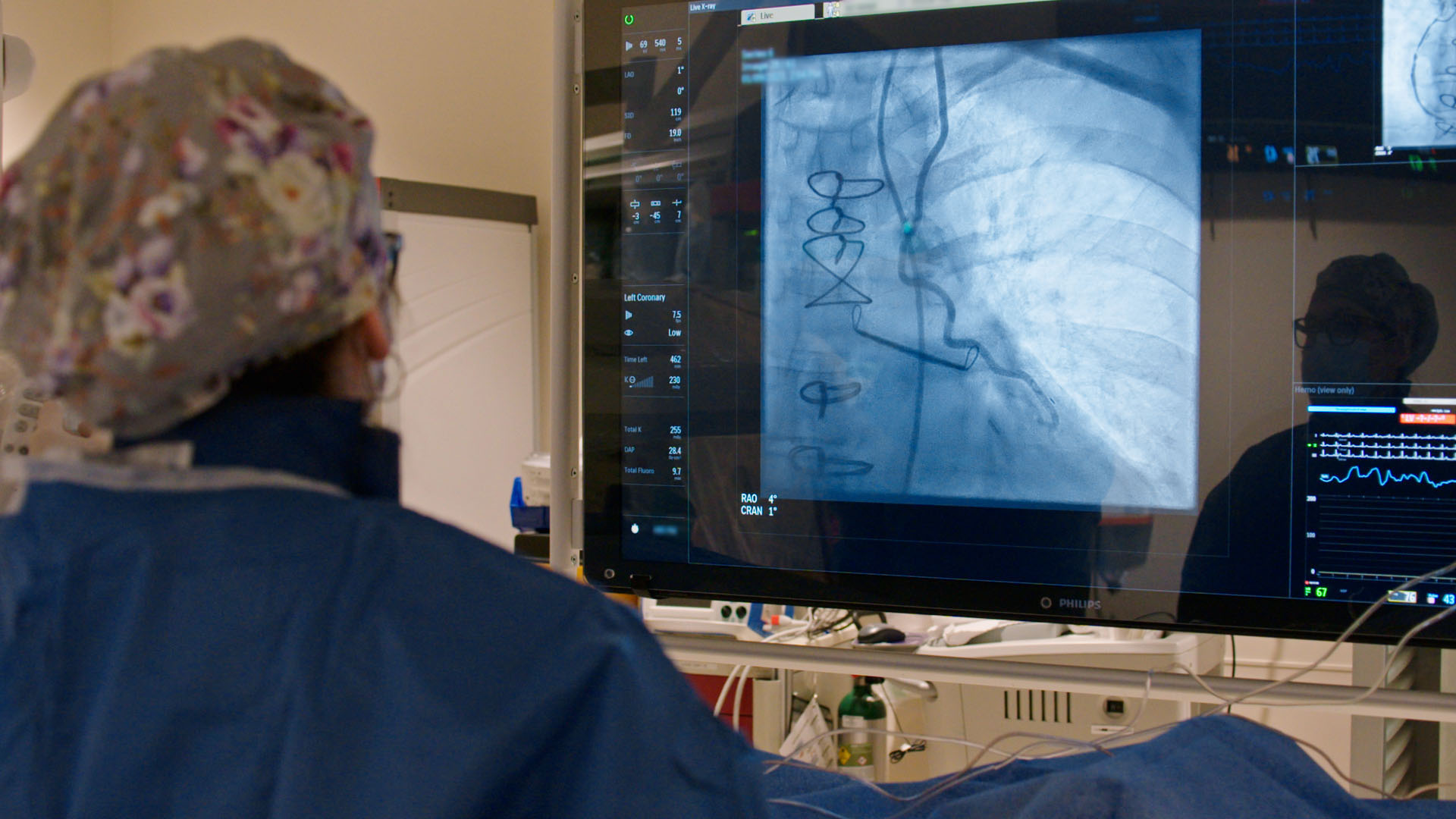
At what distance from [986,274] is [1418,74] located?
0.57 m

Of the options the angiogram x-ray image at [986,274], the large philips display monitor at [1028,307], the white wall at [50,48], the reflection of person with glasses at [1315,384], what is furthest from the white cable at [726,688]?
the white wall at [50,48]

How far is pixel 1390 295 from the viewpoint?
1.27m

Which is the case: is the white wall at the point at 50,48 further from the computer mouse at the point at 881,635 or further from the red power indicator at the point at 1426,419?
the red power indicator at the point at 1426,419

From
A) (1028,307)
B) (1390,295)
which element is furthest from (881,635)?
(1390,295)

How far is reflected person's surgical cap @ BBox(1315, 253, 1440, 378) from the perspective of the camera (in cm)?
125

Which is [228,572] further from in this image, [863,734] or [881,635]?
[881,635]

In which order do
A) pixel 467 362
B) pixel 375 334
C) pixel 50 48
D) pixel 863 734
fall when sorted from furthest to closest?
pixel 50 48 < pixel 467 362 < pixel 863 734 < pixel 375 334

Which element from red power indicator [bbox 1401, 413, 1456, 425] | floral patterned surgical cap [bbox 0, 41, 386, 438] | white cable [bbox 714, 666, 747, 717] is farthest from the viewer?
white cable [bbox 714, 666, 747, 717]

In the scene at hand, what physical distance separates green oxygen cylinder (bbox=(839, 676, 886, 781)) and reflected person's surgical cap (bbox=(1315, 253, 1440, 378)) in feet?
3.05

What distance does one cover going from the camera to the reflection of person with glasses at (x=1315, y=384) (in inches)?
49.6

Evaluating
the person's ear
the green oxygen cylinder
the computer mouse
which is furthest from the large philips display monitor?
the person's ear

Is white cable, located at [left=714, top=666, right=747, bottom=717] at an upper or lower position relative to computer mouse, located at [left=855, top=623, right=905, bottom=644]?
lower

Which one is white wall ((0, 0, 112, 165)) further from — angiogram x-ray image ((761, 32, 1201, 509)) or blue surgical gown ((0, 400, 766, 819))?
blue surgical gown ((0, 400, 766, 819))

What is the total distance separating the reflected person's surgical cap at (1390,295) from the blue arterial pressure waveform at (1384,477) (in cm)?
12
